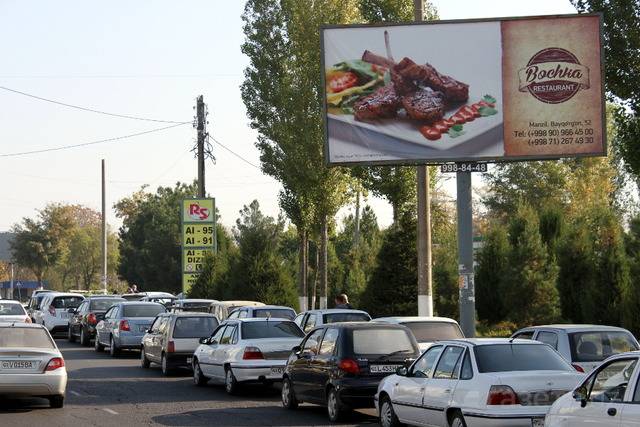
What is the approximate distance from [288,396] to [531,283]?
1998 centimetres

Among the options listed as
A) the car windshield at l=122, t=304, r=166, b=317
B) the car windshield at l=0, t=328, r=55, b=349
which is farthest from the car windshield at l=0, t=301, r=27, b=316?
the car windshield at l=0, t=328, r=55, b=349

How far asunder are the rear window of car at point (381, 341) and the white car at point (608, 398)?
621 centimetres

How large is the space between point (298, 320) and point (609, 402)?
15.7 meters

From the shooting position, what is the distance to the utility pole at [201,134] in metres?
52.2

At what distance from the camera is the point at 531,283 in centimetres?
3844

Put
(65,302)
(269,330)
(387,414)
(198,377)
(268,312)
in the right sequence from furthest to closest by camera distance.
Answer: (65,302) → (268,312) → (198,377) → (269,330) → (387,414)

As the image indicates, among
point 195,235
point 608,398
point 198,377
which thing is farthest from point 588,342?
point 195,235

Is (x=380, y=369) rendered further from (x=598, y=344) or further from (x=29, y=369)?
(x=29, y=369)

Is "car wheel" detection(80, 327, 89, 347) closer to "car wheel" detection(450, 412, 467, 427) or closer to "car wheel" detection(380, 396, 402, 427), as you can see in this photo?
"car wheel" detection(380, 396, 402, 427)

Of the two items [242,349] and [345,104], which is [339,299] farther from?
[242,349]

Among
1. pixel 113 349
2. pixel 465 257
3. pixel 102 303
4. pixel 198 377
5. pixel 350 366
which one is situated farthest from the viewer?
pixel 102 303

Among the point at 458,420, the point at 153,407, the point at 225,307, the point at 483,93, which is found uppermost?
the point at 483,93

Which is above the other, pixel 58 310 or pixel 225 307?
pixel 225 307

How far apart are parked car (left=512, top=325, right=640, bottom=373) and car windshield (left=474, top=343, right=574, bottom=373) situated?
2591 mm
